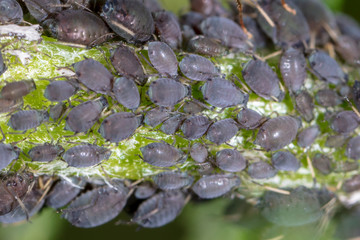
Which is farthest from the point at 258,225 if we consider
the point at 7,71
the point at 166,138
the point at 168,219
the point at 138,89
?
the point at 7,71

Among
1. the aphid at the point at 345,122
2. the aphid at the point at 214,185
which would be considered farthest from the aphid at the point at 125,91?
the aphid at the point at 345,122

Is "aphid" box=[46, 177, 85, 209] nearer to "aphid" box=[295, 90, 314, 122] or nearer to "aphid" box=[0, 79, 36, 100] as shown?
"aphid" box=[0, 79, 36, 100]

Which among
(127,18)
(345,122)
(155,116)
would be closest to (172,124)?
(155,116)

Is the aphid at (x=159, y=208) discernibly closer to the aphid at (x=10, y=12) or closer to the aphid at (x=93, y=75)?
the aphid at (x=93, y=75)

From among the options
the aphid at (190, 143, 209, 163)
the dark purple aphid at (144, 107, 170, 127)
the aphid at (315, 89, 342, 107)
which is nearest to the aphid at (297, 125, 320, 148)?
the aphid at (315, 89, 342, 107)

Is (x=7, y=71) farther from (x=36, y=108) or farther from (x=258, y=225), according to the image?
(x=258, y=225)
